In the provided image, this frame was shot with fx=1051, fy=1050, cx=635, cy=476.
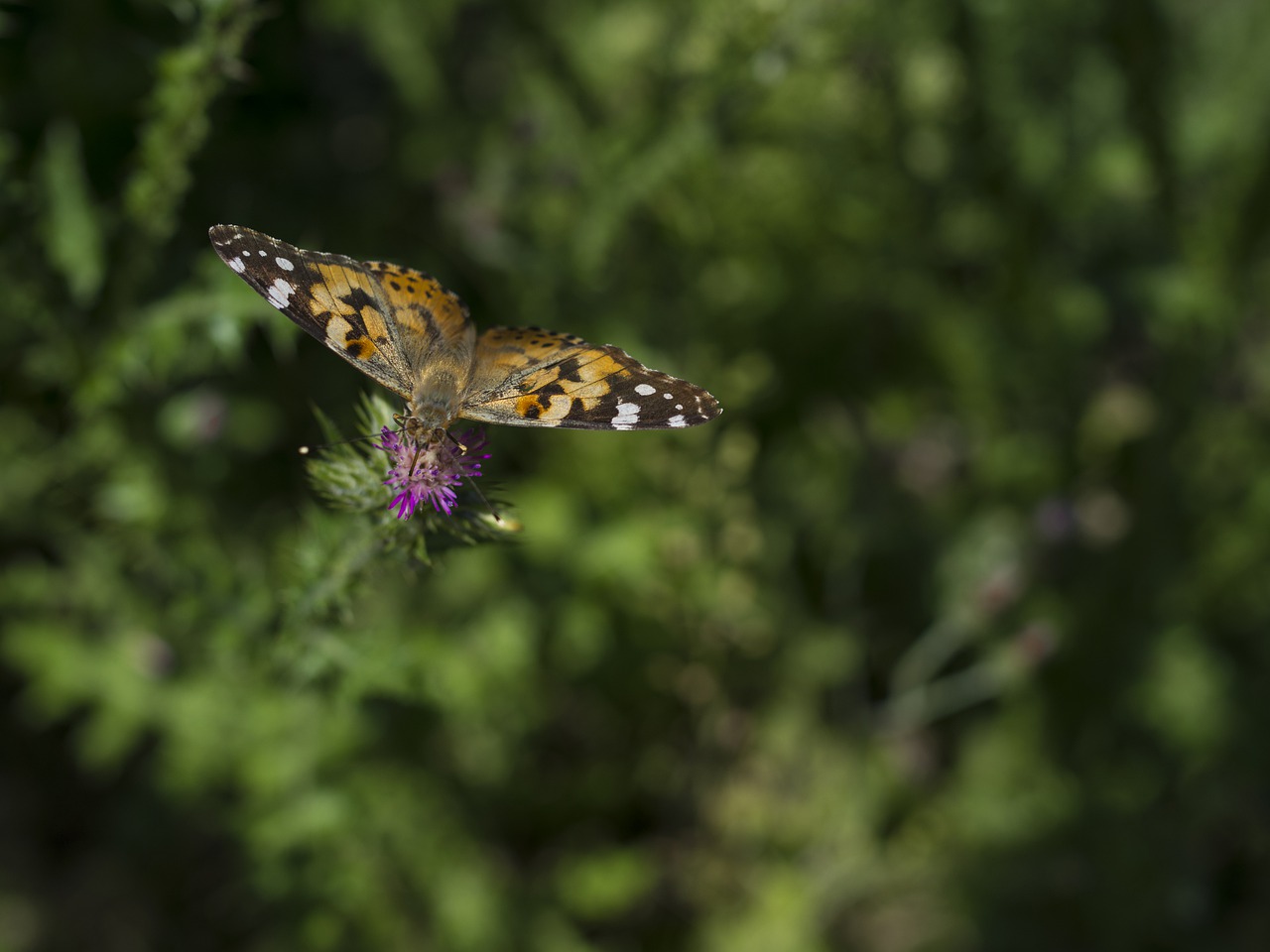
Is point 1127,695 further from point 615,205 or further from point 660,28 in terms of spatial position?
point 660,28

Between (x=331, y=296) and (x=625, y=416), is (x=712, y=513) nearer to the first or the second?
(x=625, y=416)

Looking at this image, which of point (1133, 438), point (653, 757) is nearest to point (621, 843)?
point (653, 757)

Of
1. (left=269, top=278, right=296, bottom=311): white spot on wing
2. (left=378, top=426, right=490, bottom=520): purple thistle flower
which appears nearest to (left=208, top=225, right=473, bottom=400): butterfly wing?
(left=269, top=278, right=296, bottom=311): white spot on wing

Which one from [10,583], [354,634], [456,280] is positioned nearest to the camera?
[354,634]

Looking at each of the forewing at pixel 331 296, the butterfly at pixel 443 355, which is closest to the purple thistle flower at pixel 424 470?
the butterfly at pixel 443 355

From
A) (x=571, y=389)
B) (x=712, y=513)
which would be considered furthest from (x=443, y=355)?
(x=712, y=513)

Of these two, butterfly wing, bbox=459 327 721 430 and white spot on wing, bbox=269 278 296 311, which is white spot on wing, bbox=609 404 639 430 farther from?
white spot on wing, bbox=269 278 296 311
